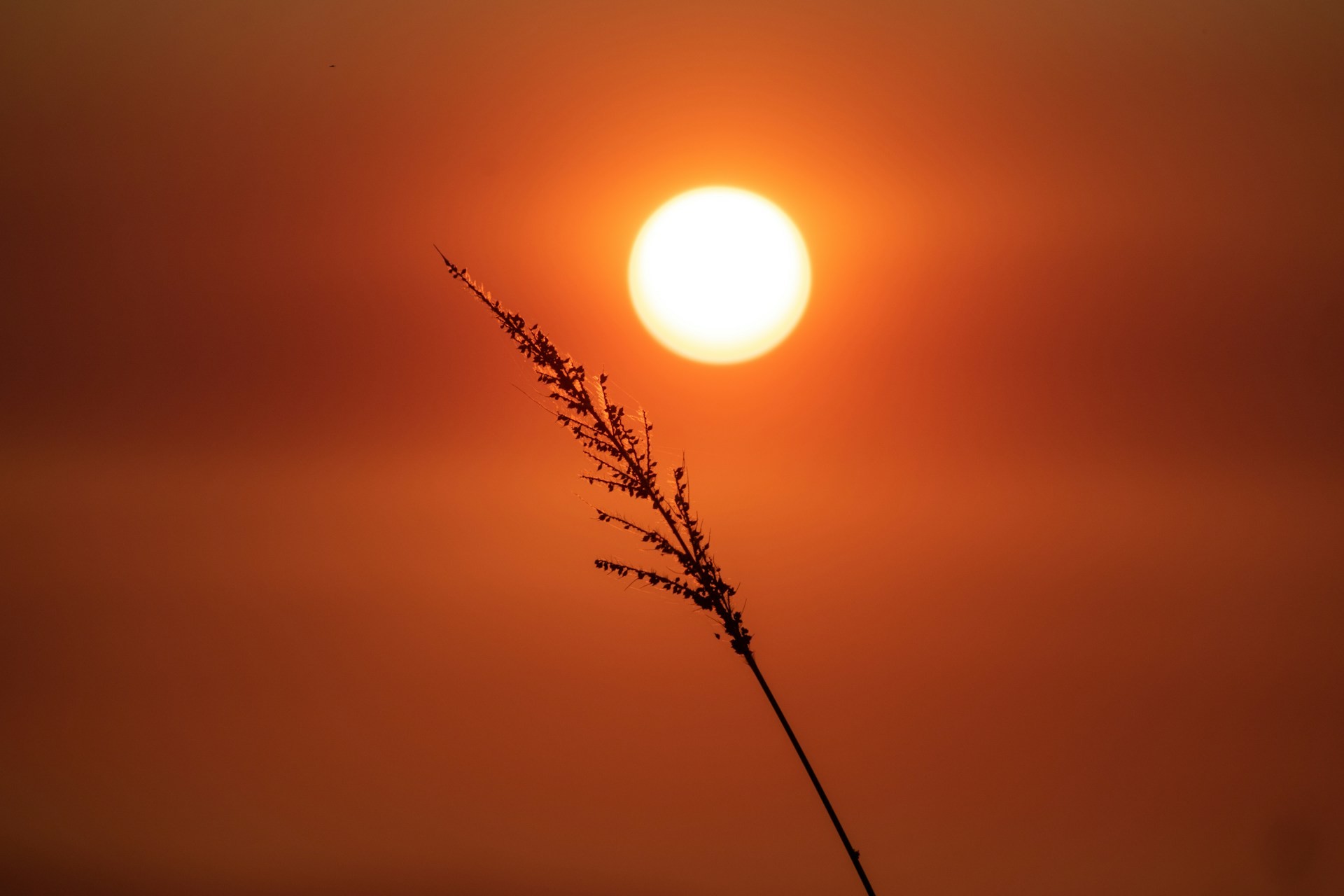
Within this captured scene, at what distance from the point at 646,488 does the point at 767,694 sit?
0.57 metres

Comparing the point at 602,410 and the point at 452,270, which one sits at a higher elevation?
the point at 452,270

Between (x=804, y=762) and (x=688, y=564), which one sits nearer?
(x=804, y=762)

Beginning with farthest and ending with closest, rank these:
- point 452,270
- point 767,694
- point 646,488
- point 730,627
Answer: point 452,270, point 646,488, point 730,627, point 767,694

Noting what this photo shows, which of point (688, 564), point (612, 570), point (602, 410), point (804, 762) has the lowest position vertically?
point (804, 762)

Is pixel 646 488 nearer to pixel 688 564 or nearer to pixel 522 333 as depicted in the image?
pixel 688 564

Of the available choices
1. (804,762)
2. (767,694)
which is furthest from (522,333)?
(804,762)

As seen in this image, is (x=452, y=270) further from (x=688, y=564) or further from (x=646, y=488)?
(x=688, y=564)

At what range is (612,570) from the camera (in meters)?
2.26

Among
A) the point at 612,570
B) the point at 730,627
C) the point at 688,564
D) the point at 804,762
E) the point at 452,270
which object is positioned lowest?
the point at 804,762

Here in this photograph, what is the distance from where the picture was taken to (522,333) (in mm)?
2102

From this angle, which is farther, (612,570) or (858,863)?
(612,570)

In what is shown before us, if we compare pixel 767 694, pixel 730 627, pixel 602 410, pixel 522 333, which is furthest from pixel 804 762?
pixel 522 333

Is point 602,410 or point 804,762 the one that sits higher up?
point 602,410

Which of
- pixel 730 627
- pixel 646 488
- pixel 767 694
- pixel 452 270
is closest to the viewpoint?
pixel 767 694
